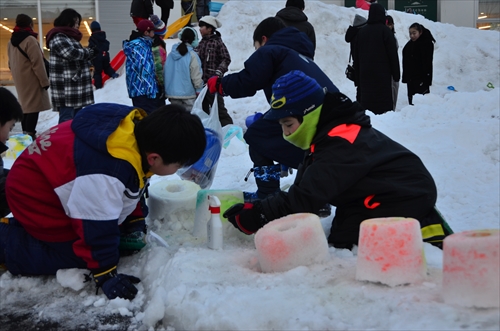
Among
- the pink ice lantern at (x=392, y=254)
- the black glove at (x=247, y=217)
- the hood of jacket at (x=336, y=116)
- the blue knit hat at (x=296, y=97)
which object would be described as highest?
the blue knit hat at (x=296, y=97)

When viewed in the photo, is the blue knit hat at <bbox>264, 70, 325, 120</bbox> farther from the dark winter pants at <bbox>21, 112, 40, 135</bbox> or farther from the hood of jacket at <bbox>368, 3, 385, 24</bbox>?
the dark winter pants at <bbox>21, 112, 40, 135</bbox>

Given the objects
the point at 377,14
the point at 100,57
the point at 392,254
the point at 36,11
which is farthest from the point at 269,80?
the point at 36,11

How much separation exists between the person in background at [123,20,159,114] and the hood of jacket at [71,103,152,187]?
3851mm

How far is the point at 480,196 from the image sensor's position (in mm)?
4930

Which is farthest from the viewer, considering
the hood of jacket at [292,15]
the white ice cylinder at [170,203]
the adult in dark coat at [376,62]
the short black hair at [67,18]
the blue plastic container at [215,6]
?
the blue plastic container at [215,6]

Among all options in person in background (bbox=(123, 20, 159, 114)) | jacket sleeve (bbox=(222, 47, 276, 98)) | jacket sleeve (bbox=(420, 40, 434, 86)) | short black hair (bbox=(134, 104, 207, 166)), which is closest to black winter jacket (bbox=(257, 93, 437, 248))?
short black hair (bbox=(134, 104, 207, 166))

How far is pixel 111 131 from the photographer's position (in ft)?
8.95

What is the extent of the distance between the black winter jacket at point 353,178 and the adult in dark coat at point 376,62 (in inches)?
174

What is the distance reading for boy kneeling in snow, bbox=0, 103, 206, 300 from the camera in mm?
2658

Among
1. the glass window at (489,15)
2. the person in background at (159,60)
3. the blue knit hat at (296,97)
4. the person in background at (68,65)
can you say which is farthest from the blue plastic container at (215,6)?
the blue knit hat at (296,97)

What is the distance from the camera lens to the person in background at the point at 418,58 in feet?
30.8

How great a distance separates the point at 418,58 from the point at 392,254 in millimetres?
7840

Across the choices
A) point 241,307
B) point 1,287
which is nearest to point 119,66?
point 1,287

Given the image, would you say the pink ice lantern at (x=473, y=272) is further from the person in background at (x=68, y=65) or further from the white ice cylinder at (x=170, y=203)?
the person in background at (x=68, y=65)
